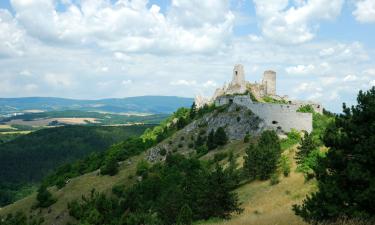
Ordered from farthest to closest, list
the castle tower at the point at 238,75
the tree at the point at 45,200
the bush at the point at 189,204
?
the castle tower at the point at 238,75, the tree at the point at 45,200, the bush at the point at 189,204

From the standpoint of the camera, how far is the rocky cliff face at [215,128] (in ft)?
261

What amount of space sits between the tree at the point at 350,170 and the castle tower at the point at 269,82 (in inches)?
3149

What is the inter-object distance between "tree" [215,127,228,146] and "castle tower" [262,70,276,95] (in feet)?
79.3

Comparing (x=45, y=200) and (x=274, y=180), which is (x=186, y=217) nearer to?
(x=274, y=180)

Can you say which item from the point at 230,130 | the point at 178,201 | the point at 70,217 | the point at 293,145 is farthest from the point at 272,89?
the point at 178,201

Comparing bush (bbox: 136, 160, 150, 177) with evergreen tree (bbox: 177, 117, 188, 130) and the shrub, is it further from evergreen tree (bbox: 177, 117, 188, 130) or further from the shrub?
evergreen tree (bbox: 177, 117, 188, 130)

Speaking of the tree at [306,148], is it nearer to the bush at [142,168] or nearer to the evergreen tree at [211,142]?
the evergreen tree at [211,142]

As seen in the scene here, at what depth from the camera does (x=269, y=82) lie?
333 ft

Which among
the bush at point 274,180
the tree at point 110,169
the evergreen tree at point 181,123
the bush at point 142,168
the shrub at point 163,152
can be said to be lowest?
the tree at point 110,169

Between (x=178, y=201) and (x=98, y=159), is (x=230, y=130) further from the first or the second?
(x=98, y=159)

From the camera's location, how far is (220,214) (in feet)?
113

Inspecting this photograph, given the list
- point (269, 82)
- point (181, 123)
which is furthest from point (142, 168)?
point (269, 82)

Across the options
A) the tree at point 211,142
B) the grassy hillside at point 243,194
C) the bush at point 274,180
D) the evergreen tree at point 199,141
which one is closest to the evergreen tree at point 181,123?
the grassy hillside at point 243,194

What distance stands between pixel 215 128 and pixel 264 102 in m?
11.6
